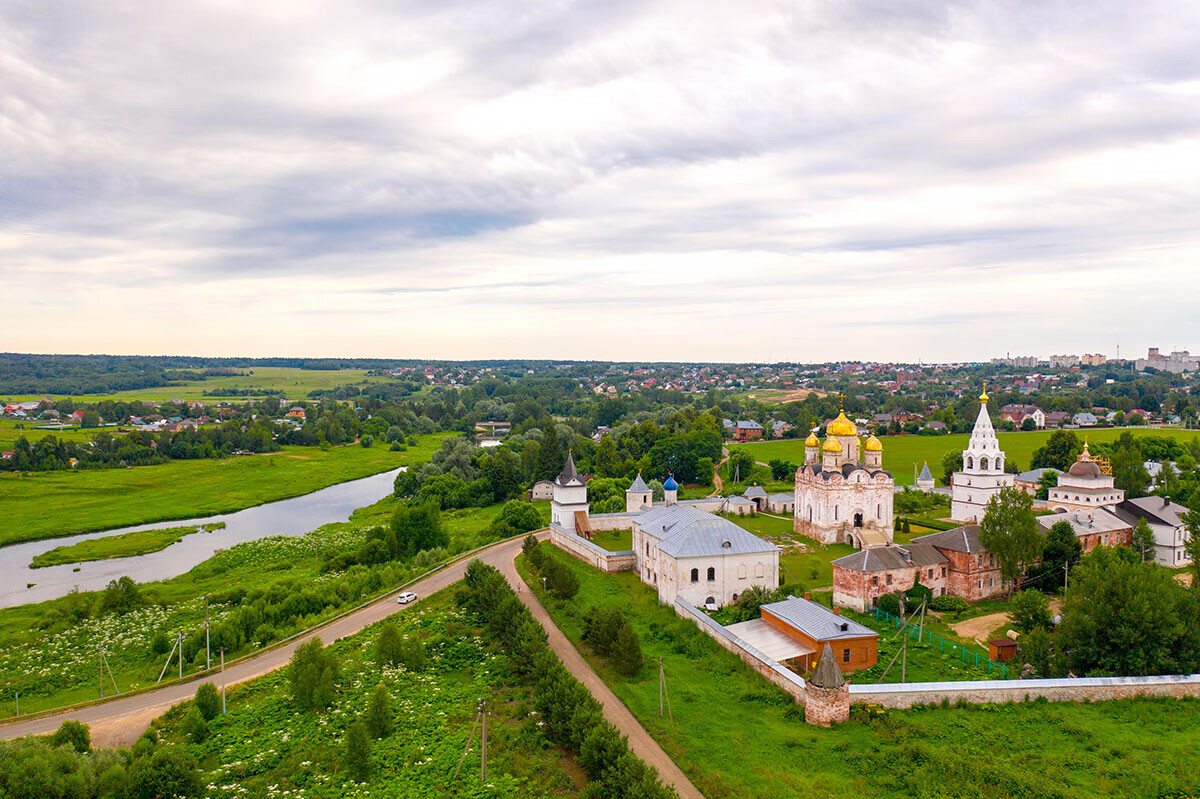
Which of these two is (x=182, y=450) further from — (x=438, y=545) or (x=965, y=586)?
(x=965, y=586)

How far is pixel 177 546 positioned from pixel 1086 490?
67.1 m

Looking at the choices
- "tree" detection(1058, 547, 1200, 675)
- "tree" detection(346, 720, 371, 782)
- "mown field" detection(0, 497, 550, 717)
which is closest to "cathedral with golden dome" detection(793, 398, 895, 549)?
"tree" detection(1058, 547, 1200, 675)

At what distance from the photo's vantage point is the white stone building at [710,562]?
3206 cm

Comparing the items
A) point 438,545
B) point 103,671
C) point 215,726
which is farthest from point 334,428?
point 215,726

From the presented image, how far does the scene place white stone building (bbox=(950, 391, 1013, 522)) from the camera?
48406 millimetres

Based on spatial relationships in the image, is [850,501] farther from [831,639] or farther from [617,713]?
[617,713]

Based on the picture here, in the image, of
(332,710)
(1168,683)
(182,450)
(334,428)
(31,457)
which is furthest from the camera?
(334,428)

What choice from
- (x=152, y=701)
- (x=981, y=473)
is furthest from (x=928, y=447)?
(x=152, y=701)

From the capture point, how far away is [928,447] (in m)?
89.5

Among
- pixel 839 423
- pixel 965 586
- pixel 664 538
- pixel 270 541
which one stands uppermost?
pixel 839 423

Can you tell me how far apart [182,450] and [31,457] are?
55.8 feet

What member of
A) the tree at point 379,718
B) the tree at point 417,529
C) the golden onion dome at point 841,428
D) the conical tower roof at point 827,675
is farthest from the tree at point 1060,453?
the tree at point 379,718

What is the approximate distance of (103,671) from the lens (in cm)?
3108

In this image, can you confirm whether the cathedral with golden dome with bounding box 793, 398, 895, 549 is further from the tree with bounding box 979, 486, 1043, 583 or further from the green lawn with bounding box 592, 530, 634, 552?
the green lawn with bounding box 592, 530, 634, 552
